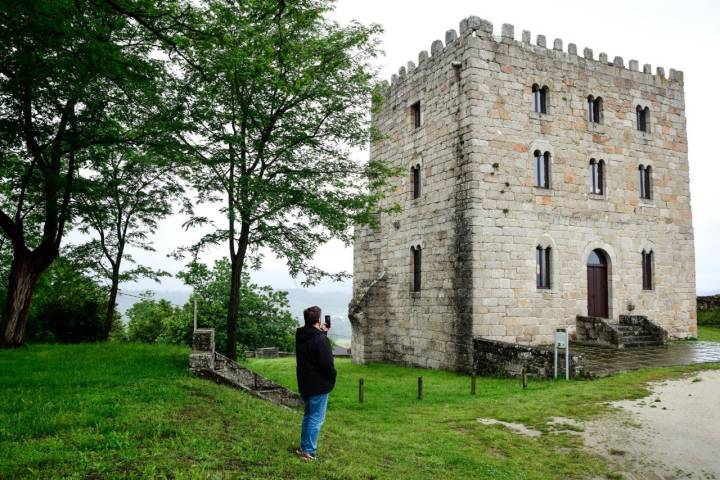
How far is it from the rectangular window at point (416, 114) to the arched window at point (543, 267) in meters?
6.89

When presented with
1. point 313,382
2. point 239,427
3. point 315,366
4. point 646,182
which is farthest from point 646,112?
point 239,427

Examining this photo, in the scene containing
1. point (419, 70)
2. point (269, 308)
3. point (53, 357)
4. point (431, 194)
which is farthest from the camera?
point (269, 308)

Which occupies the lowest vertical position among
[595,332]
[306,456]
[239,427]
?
[306,456]

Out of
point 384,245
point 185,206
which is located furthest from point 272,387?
point 384,245

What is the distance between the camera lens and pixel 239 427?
7156 mm

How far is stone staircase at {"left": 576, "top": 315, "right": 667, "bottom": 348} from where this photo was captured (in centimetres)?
1718

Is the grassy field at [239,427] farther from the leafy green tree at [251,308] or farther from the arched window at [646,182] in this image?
the leafy green tree at [251,308]

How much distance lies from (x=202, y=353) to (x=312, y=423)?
5264 millimetres

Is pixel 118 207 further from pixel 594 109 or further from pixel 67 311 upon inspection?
pixel 594 109

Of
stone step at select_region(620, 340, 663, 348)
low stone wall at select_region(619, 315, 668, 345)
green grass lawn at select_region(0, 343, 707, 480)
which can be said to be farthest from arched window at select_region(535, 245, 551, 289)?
green grass lawn at select_region(0, 343, 707, 480)

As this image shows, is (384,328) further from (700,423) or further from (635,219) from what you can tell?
(700,423)

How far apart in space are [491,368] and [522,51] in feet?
35.5

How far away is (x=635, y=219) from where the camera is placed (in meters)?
20.1

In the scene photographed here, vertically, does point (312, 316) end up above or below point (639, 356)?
above
